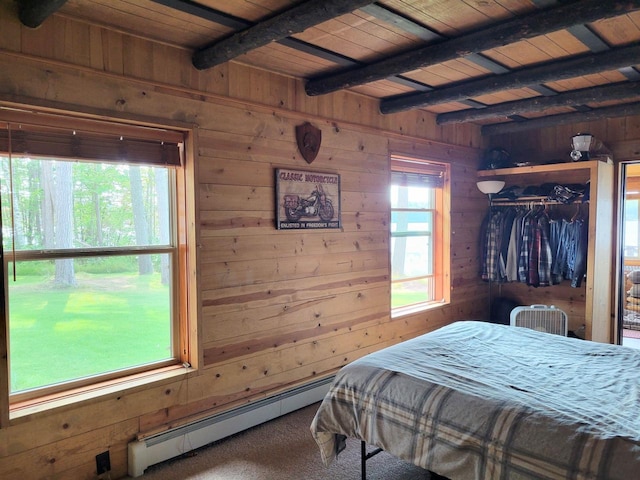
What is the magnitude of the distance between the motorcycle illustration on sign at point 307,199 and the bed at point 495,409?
45.1 inches

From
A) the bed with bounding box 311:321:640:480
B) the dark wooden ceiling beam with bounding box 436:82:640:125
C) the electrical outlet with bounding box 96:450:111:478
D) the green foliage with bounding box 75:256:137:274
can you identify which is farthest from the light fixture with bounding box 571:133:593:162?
the electrical outlet with bounding box 96:450:111:478

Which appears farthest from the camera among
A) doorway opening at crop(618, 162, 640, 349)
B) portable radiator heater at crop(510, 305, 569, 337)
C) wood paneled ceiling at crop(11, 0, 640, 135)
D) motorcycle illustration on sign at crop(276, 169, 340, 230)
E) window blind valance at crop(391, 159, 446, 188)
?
doorway opening at crop(618, 162, 640, 349)

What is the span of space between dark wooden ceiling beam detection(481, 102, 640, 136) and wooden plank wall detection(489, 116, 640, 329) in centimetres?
25

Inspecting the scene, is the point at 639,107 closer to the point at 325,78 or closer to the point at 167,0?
the point at 325,78

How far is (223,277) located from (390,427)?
1.34 metres

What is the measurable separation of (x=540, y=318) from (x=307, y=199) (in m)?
2.09

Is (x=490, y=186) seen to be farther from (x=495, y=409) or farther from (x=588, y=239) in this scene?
(x=495, y=409)

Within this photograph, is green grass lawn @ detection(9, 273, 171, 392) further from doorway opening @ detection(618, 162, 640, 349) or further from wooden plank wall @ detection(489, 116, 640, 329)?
doorway opening @ detection(618, 162, 640, 349)

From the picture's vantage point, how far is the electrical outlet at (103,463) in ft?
7.70

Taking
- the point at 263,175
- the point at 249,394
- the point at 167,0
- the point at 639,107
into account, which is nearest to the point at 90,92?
the point at 167,0

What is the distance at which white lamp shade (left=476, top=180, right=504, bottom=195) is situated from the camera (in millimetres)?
4625

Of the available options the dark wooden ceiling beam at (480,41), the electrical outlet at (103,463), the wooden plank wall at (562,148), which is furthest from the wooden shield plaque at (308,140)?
the wooden plank wall at (562,148)

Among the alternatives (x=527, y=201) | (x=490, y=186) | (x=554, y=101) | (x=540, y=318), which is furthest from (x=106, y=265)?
(x=527, y=201)

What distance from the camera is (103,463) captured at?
2363mm
